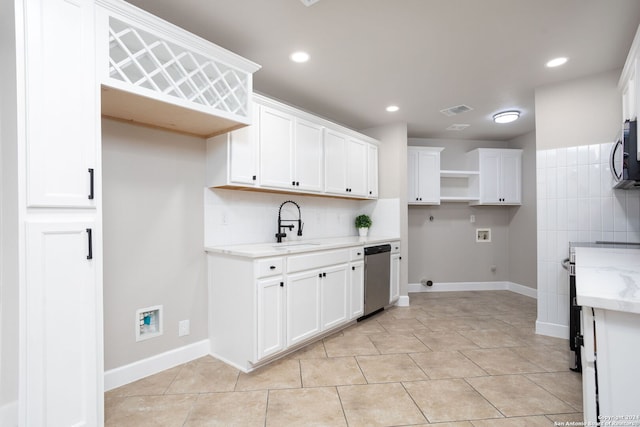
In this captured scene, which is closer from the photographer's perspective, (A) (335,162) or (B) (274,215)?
(B) (274,215)

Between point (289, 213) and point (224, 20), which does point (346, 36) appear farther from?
point (289, 213)

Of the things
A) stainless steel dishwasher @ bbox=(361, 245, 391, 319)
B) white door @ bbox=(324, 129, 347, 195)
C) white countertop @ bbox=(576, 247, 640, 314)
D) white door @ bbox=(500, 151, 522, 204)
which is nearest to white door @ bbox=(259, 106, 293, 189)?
white door @ bbox=(324, 129, 347, 195)

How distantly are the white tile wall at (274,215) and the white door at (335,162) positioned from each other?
0.35 metres

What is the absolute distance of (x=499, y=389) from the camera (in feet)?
6.86

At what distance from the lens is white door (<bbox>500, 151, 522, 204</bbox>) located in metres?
4.88

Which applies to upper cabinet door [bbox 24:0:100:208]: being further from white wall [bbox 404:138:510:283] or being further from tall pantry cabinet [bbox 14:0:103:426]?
white wall [bbox 404:138:510:283]

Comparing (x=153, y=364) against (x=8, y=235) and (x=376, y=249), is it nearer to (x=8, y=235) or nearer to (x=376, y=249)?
(x=8, y=235)

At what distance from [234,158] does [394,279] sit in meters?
2.62

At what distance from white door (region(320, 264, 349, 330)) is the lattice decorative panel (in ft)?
5.43

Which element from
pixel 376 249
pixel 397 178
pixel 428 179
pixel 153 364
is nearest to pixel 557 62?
pixel 397 178

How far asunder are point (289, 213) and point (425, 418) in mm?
2278

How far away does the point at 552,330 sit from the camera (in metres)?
3.04

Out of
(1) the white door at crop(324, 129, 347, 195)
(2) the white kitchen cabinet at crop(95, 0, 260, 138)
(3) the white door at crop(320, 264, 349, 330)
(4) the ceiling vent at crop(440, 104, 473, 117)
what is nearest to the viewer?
(2) the white kitchen cabinet at crop(95, 0, 260, 138)

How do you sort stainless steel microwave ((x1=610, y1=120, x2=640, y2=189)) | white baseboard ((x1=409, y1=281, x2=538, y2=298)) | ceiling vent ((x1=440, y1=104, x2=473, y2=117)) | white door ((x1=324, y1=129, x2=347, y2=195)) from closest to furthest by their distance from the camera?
stainless steel microwave ((x1=610, y1=120, x2=640, y2=189)) → white door ((x1=324, y1=129, x2=347, y2=195)) → ceiling vent ((x1=440, y1=104, x2=473, y2=117)) → white baseboard ((x1=409, y1=281, x2=538, y2=298))
